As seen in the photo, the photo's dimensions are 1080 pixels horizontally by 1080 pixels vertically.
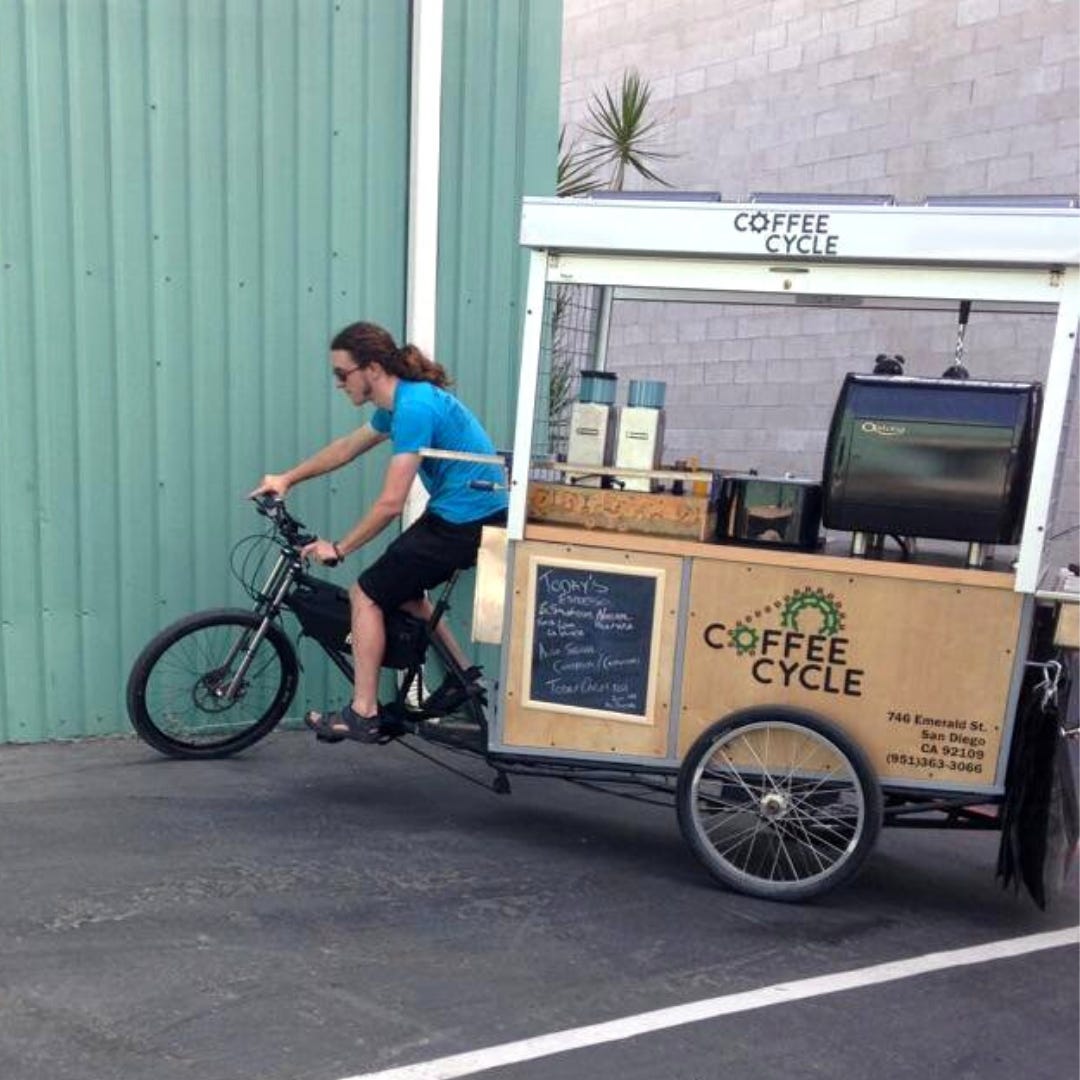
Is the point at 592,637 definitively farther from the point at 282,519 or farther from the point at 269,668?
the point at 269,668

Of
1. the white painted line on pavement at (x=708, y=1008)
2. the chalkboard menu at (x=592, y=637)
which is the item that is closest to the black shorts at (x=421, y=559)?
the chalkboard menu at (x=592, y=637)

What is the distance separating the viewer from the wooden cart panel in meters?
4.11

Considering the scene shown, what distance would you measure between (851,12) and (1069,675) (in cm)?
659

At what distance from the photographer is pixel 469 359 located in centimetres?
649

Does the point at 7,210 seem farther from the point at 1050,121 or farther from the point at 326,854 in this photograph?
the point at 1050,121

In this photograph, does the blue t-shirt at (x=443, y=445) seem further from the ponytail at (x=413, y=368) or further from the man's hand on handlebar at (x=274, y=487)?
the man's hand on handlebar at (x=274, y=487)

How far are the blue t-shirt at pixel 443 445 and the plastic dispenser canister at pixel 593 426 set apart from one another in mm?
556

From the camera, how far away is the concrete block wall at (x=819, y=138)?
8.15 metres

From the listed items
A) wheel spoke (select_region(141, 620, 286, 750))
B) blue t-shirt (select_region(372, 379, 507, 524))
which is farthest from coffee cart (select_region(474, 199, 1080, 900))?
wheel spoke (select_region(141, 620, 286, 750))

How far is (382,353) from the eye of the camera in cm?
509

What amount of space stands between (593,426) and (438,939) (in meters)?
1.83

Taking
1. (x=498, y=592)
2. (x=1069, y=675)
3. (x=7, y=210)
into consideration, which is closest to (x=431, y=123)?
(x=7, y=210)

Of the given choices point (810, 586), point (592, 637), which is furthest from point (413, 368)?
point (810, 586)

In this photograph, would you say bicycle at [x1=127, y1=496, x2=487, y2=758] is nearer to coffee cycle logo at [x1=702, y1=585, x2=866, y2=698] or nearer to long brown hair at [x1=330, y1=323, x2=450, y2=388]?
long brown hair at [x1=330, y1=323, x2=450, y2=388]
